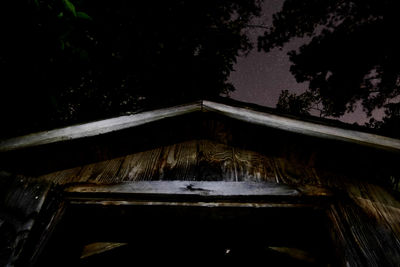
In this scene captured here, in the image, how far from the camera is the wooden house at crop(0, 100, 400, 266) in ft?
4.38

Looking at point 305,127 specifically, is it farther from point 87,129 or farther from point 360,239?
point 87,129

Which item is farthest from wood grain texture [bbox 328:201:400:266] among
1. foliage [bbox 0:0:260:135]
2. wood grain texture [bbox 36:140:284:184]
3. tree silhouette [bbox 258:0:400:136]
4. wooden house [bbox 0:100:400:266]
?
tree silhouette [bbox 258:0:400:136]

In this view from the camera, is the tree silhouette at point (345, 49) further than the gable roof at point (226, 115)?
Yes

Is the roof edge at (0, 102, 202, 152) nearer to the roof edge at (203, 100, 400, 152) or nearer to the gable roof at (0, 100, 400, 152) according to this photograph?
the gable roof at (0, 100, 400, 152)

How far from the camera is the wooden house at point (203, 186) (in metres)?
1.33

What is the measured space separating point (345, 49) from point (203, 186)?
352 inches

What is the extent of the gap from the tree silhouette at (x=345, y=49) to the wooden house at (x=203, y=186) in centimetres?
780

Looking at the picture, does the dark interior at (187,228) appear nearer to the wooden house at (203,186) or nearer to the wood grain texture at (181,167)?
the wooden house at (203,186)

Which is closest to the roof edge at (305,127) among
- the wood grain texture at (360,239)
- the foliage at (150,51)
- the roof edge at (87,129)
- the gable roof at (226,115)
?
the gable roof at (226,115)

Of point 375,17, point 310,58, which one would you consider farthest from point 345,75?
point 375,17

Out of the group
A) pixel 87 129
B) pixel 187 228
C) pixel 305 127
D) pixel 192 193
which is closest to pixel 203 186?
pixel 192 193

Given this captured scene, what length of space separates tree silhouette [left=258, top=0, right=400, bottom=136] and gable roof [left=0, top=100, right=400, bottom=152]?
301 inches

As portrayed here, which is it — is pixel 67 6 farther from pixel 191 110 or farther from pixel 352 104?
pixel 352 104

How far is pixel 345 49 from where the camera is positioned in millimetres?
8289
